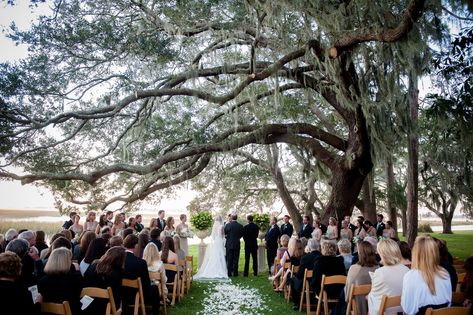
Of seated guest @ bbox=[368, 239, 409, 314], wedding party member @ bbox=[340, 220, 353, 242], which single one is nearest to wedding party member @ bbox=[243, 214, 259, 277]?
wedding party member @ bbox=[340, 220, 353, 242]

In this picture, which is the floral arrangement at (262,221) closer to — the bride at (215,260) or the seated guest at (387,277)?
the bride at (215,260)

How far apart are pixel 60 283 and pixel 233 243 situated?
673 centimetres

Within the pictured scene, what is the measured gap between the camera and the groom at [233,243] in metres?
10.1

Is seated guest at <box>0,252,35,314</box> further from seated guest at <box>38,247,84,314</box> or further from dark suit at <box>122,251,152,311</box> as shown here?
dark suit at <box>122,251,152,311</box>

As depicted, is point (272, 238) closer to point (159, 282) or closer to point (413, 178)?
point (413, 178)

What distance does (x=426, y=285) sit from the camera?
3115 mm

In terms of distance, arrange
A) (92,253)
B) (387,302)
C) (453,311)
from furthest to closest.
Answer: (92,253), (387,302), (453,311)

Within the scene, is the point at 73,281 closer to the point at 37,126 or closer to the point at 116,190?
the point at 37,126

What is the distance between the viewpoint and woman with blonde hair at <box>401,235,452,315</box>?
311 centimetres

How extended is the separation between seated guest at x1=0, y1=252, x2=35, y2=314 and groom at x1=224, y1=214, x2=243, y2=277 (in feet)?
23.4

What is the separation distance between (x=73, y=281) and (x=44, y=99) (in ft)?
21.7

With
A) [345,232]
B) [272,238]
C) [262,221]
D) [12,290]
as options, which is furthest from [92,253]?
[262,221]

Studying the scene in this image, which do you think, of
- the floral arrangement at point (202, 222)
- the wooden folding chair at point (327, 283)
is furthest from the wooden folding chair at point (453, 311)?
the floral arrangement at point (202, 222)

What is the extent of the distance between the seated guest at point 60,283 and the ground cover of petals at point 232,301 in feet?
8.76
